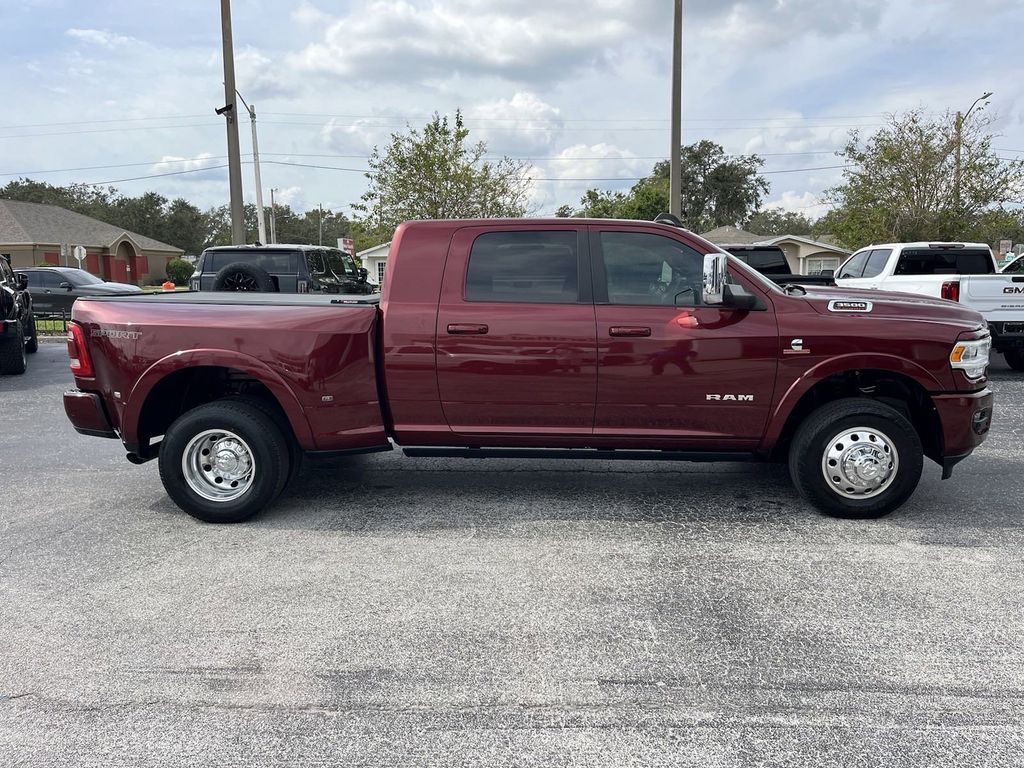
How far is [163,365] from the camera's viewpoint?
4.95m

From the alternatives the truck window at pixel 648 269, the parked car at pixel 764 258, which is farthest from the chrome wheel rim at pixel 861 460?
the parked car at pixel 764 258

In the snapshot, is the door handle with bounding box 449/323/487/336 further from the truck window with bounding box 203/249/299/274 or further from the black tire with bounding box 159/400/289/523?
the truck window with bounding box 203/249/299/274

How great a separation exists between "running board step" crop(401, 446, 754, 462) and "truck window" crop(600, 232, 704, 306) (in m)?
0.98

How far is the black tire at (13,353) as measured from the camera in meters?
12.0

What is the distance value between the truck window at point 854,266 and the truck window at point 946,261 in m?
1.07

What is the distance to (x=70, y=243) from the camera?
1955 inches

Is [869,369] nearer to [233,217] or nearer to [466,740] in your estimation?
[466,740]

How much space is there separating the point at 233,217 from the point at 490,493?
14.3 metres

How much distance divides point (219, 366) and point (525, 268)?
2.07m

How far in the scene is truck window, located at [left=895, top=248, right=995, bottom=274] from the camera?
12.3m

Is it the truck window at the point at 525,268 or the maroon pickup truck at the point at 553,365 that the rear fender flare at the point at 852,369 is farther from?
the truck window at the point at 525,268

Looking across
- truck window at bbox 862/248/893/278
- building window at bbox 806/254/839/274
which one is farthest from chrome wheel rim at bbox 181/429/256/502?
building window at bbox 806/254/839/274

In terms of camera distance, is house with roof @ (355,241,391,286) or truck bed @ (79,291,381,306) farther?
house with roof @ (355,241,391,286)

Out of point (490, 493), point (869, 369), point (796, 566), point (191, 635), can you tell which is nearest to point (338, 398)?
point (490, 493)
